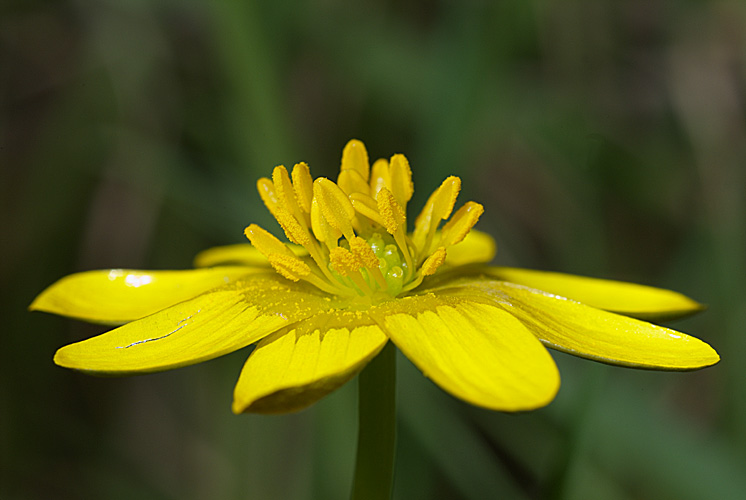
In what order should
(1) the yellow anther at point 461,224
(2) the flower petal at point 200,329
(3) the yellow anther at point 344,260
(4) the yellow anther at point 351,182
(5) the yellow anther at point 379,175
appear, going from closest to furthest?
(2) the flower petal at point 200,329 < (3) the yellow anther at point 344,260 < (1) the yellow anther at point 461,224 < (4) the yellow anther at point 351,182 < (5) the yellow anther at point 379,175

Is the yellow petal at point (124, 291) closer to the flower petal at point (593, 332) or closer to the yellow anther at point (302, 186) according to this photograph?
the yellow anther at point (302, 186)

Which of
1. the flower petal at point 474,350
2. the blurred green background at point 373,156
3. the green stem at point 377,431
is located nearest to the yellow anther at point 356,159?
the flower petal at point 474,350

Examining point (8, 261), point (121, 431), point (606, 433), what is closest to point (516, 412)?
point (606, 433)

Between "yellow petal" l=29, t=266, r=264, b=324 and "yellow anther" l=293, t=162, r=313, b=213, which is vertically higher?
"yellow anther" l=293, t=162, r=313, b=213

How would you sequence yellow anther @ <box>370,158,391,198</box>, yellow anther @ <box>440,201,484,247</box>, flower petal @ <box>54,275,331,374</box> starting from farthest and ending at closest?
yellow anther @ <box>370,158,391,198</box>, yellow anther @ <box>440,201,484,247</box>, flower petal @ <box>54,275,331,374</box>

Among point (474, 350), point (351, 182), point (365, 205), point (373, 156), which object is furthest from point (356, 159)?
point (373, 156)

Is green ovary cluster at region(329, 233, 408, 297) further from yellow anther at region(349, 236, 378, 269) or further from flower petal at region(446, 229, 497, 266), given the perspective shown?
flower petal at region(446, 229, 497, 266)

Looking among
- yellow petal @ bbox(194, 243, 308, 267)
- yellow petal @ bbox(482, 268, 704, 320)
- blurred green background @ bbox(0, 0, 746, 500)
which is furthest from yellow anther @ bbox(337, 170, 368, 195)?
blurred green background @ bbox(0, 0, 746, 500)

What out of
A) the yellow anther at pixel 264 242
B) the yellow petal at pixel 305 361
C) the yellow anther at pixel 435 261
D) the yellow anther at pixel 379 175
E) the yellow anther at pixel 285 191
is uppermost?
the yellow anther at pixel 379 175
